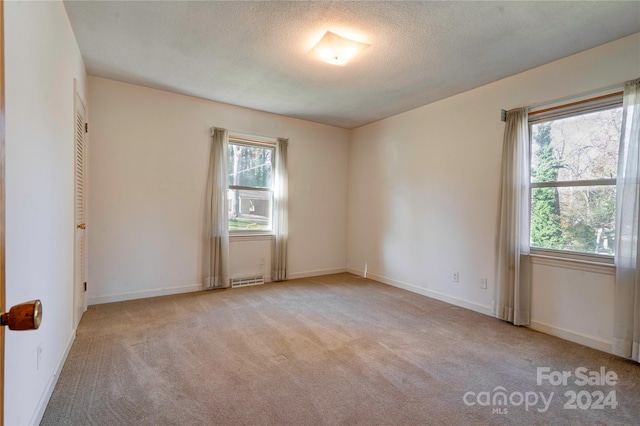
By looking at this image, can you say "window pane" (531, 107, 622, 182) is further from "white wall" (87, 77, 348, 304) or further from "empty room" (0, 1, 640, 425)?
"white wall" (87, 77, 348, 304)

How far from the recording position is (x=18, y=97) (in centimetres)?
144

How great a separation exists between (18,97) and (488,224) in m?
4.10

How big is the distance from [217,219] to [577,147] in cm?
426

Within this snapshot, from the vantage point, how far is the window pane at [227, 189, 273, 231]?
4691 millimetres

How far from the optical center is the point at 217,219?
432cm

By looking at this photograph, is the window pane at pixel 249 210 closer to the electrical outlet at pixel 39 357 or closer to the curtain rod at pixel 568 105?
the electrical outlet at pixel 39 357

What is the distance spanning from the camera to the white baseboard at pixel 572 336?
2688 millimetres

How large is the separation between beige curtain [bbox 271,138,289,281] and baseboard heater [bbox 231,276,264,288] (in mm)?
231

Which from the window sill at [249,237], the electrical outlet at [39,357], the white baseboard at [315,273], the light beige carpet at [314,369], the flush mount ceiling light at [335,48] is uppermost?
the flush mount ceiling light at [335,48]

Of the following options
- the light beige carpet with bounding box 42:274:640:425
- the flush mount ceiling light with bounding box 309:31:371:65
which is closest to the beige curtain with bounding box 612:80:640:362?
the light beige carpet with bounding box 42:274:640:425

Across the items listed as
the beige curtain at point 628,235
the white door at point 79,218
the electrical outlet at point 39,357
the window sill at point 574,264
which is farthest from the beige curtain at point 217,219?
the beige curtain at point 628,235

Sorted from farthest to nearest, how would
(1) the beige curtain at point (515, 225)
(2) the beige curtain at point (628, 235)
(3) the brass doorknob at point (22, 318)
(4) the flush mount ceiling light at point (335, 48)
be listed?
(1) the beige curtain at point (515, 225)
(4) the flush mount ceiling light at point (335, 48)
(2) the beige curtain at point (628, 235)
(3) the brass doorknob at point (22, 318)

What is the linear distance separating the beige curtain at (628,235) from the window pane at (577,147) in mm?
160

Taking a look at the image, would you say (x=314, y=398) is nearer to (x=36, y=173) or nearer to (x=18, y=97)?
(x=36, y=173)
